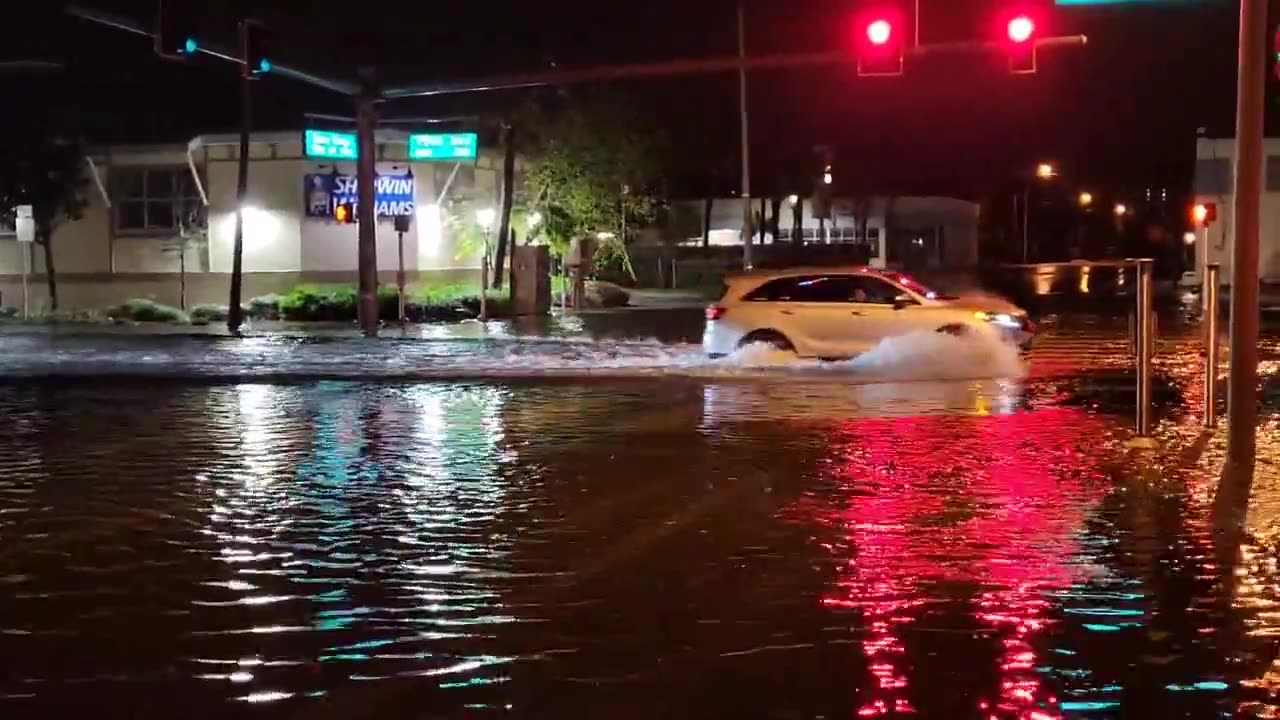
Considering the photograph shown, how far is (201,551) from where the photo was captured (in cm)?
983

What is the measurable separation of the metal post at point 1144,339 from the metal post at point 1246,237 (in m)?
1.33

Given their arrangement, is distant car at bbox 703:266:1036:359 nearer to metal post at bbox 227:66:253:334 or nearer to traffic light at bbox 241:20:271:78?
traffic light at bbox 241:20:271:78

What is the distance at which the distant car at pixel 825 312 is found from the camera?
21797 mm

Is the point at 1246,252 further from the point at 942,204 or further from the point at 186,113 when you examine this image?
the point at 942,204

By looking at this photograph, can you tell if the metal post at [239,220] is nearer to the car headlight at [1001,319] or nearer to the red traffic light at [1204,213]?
the car headlight at [1001,319]

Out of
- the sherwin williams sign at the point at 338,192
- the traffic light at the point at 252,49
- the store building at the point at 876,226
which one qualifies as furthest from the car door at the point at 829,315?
the store building at the point at 876,226

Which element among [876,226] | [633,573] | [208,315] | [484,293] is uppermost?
[876,226]

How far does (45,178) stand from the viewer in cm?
4103

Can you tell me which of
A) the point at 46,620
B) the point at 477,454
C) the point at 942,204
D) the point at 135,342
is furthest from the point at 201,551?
the point at 942,204

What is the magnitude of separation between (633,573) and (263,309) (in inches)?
1221

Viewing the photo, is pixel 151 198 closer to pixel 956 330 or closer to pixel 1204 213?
pixel 956 330

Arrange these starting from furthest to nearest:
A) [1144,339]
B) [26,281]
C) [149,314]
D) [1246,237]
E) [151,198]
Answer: [151,198] < [26,281] < [149,314] < [1144,339] < [1246,237]

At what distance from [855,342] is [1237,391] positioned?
9.38 metres

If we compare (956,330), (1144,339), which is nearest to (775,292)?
(956,330)
